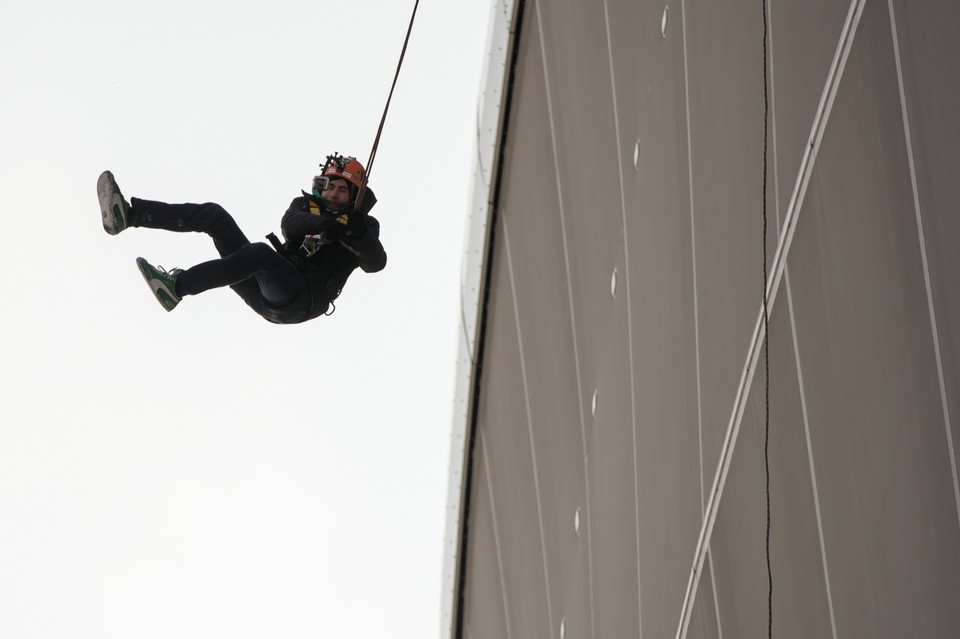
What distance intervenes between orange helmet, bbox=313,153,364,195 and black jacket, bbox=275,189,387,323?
132mm

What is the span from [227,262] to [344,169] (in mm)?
944

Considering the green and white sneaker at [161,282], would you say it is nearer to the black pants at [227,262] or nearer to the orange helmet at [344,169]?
the black pants at [227,262]

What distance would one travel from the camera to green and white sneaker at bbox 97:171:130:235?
7242 mm

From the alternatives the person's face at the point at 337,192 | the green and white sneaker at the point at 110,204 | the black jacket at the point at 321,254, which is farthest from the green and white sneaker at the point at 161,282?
the person's face at the point at 337,192

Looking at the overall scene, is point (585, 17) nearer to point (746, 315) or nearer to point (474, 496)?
point (746, 315)

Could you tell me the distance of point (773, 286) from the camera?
6.07 m

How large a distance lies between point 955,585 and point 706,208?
11.6ft

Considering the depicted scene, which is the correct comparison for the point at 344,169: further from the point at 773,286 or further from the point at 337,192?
the point at 773,286

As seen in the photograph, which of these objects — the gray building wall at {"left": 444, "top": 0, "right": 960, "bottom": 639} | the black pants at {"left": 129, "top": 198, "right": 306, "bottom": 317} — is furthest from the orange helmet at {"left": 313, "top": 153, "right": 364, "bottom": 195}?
the gray building wall at {"left": 444, "top": 0, "right": 960, "bottom": 639}

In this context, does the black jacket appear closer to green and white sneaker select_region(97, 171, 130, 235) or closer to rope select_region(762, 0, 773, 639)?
green and white sneaker select_region(97, 171, 130, 235)

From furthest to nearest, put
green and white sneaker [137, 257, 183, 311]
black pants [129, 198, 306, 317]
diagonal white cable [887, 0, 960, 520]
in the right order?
1. black pants [129, 198, 306, 317]
2. green and white sneaker [137, 257, 183, 311]
3. diagonal white cable [887, 0, 960, 520]

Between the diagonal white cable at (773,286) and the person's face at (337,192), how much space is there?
2.73 meters

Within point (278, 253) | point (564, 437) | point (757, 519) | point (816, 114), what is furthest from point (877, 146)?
point (564, 437)

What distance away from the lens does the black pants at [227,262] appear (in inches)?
295
